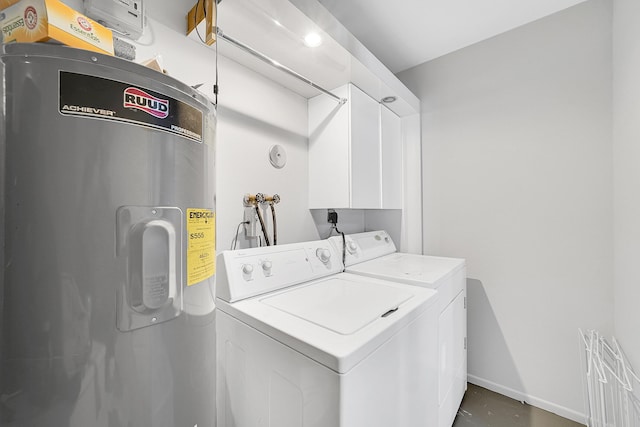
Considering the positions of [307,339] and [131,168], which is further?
[307,339]

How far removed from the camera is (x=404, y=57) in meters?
2.28

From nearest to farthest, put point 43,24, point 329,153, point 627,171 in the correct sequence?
point 43,24 < point 627,171 < point 329,153

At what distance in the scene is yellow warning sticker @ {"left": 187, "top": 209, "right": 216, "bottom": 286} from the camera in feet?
2.25

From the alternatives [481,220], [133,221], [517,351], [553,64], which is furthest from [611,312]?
[133,221]

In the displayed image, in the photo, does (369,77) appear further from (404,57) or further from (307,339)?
(307,339)

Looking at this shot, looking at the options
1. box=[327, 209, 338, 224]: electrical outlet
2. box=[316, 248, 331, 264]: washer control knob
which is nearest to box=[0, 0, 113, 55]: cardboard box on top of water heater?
box=[316, 248, 331, 264]: washer control knob

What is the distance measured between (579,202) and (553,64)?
949 millimetres

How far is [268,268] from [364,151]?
3.74 ft

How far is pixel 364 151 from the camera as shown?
76.9 inches

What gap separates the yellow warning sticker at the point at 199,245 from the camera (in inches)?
27.0

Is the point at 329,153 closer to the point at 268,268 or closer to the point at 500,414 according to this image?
the point at 268,268

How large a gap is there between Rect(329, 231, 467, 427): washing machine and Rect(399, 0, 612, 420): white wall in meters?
0.37

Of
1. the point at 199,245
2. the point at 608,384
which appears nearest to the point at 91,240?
the point at 199,245

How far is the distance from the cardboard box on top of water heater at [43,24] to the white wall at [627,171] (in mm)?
2153
